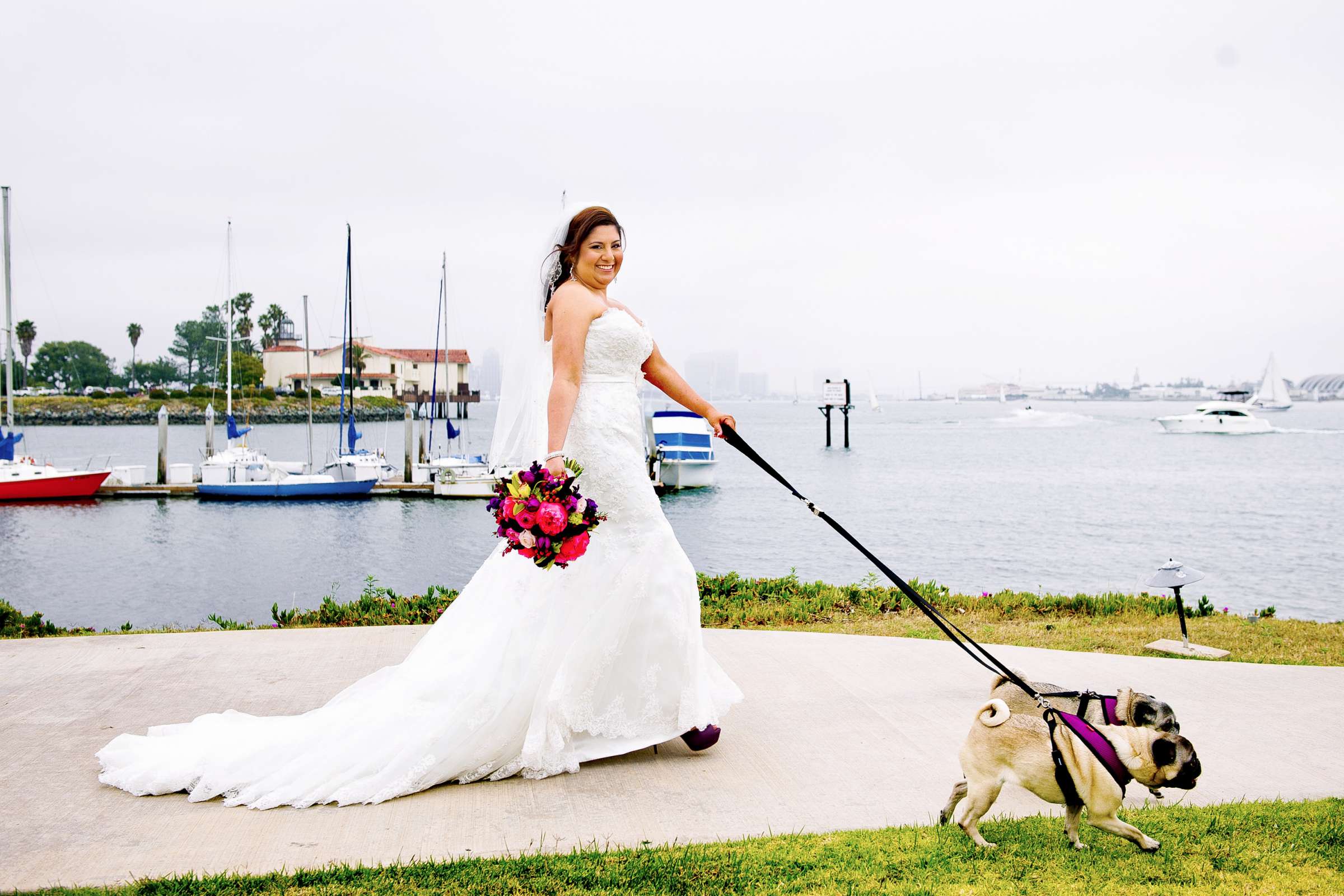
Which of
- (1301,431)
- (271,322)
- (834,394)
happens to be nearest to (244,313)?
(271,322)

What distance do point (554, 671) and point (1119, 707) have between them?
7.75ft

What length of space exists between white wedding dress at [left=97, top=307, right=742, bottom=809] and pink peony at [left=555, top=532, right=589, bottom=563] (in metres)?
0.33

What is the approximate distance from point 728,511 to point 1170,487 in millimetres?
24921

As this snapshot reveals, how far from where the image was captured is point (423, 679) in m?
4.65

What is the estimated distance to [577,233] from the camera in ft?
15.9

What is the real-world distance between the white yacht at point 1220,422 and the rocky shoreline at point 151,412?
8993 centimetres

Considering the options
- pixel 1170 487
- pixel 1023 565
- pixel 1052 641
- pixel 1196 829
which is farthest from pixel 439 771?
pixel 1170 487

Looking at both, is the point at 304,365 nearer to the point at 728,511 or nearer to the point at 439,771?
the point at 728,511

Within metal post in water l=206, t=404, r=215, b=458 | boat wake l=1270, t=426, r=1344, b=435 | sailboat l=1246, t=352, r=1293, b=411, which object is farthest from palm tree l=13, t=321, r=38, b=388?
sailboat l=1246, t=352, r=1293, b=411

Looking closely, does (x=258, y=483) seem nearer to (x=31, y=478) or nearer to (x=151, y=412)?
(x=31, y=478)

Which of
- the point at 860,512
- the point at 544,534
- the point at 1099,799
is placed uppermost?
the point at 544,534

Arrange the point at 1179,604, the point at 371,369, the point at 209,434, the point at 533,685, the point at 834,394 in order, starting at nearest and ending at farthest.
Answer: the point at 533,685 < the point at 1179,604 < the point at 209,434 < the point at 834,394 < the point at 371,369

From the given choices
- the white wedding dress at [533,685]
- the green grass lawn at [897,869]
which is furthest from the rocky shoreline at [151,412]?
the green grass lawn at [897,869]

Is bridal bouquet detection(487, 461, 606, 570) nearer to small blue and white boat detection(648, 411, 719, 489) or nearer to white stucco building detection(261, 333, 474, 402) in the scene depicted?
small blue and white boat detection(648, 411, 719, 489)
